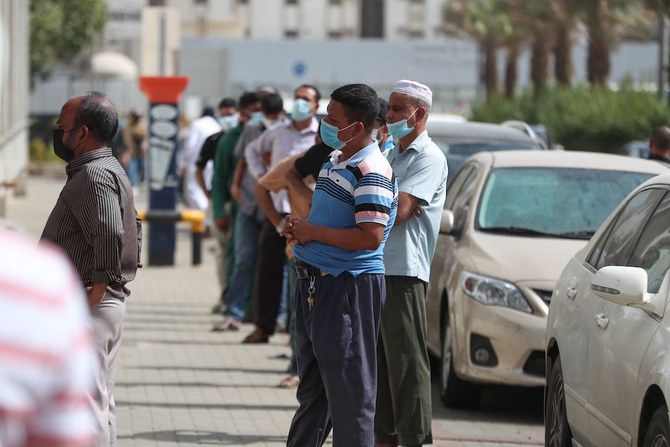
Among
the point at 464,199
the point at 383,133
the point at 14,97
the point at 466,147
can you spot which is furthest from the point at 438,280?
the point at 14,97

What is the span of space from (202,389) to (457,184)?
2245mm

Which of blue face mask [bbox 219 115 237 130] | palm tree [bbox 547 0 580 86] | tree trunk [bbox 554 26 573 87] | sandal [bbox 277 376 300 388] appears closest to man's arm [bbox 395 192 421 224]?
sandal [bbox 277 376 300 388]

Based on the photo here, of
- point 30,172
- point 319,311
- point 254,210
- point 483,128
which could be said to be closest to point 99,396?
point 319,311

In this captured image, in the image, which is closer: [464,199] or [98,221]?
[98,221]

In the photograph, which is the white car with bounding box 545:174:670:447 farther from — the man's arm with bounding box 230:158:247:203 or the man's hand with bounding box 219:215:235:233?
the man's hand with bounding box 219:215:235:233

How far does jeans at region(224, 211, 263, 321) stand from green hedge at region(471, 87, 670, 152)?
20.4 m

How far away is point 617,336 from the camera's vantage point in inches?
224

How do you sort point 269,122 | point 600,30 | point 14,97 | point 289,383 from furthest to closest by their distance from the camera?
point 600,30, point 14,97, point 269,122, point 289,383

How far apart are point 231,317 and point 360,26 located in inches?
3241

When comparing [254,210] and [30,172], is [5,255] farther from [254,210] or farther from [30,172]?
[30,172]

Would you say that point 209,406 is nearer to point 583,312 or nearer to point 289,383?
point 289,383

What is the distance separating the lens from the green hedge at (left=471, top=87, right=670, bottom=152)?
115 feet

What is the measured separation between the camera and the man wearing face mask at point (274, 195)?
10.5 m

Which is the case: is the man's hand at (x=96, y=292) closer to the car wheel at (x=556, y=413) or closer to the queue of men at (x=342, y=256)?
the queue of men at (x=342, y=256)
